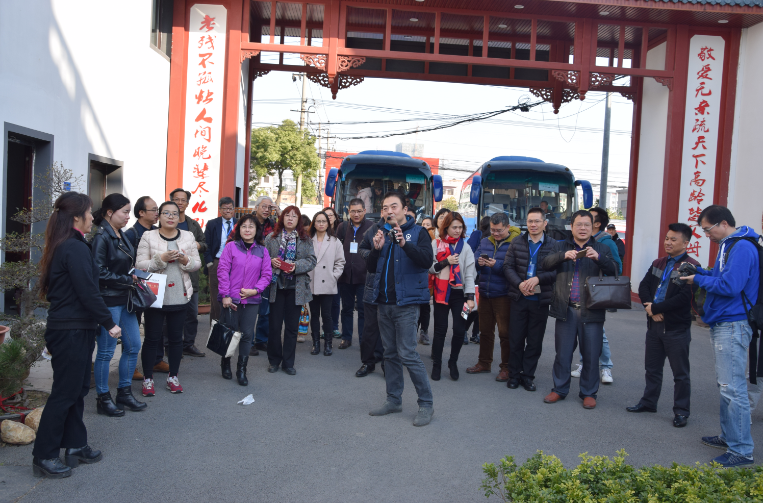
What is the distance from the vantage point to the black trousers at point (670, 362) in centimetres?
568

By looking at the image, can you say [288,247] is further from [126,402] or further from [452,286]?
[126,402]

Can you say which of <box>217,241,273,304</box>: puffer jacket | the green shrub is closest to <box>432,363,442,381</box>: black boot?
<box>217,241,273,304</box>: puffer jacket

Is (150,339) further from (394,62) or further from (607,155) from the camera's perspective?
(607,155)

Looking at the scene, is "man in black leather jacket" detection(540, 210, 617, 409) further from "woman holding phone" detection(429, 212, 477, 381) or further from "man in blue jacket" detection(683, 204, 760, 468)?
"man in blue jacket" detection(683, 204, 760, 468)

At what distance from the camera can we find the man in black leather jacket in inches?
241

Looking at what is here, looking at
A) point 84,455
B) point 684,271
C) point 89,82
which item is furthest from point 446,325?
point 89,82

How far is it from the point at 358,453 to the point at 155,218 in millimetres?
3304

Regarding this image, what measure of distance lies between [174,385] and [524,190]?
35.9ft

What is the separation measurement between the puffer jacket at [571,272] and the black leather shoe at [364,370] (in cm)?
214

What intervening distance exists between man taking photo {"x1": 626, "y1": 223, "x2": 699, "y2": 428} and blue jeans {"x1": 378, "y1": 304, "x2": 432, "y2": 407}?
7.30 ft

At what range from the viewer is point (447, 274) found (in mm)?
6973

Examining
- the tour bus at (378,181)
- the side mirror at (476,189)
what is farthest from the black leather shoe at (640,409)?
the side mirror at (476,189)

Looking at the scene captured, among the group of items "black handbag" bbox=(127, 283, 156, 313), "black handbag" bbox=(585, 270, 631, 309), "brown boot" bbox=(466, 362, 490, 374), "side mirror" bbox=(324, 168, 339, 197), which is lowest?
"brown boot" bbox=(466, 362, 490, 374)

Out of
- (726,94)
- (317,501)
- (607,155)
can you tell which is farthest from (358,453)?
(607,155)
